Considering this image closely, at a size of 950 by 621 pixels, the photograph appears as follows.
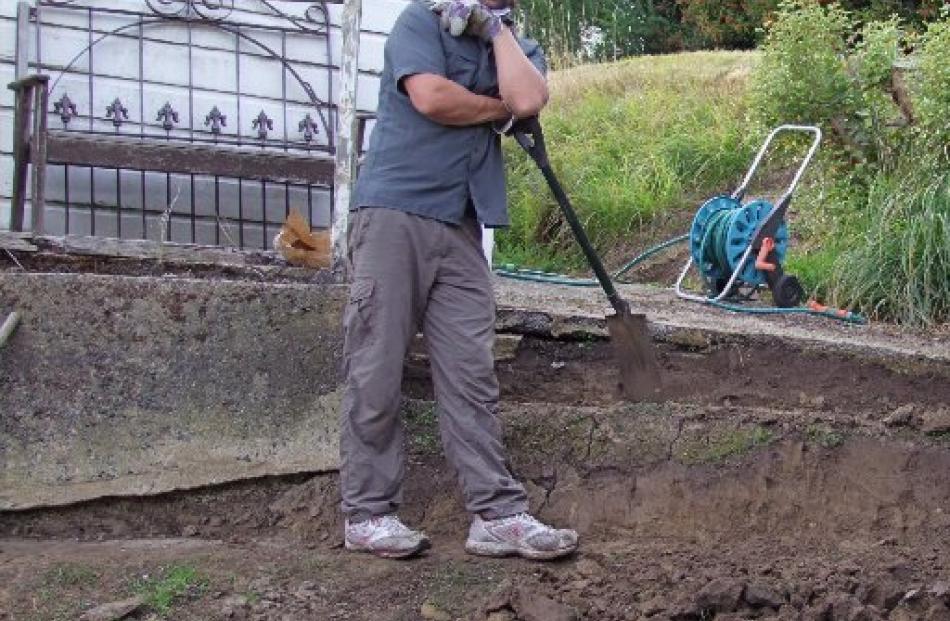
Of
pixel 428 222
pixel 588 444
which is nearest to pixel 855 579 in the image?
pixel 588 444

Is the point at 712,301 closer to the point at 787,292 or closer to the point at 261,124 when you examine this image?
the point at 787,292

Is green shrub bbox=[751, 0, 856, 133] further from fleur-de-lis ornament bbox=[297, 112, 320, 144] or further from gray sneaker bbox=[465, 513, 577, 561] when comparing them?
gray sneaker bbox=[465, 513, 577, 561]

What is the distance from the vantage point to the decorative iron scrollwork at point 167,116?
7.75 metres

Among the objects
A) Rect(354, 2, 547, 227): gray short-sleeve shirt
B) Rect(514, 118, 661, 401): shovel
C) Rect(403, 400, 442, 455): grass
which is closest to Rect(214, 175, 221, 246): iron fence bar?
Rect(403, 400, 442, 455): grass

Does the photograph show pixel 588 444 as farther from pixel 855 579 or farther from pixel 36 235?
pixel 36 235

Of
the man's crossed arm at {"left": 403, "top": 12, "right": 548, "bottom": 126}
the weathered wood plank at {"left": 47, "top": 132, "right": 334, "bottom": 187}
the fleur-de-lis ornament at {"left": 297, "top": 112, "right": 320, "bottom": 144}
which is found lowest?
the weathered wood plank at {"left": 47, "top": 132, "right": 334, "bottom": 187}

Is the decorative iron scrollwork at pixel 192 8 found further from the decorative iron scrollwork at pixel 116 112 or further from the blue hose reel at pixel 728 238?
the blue hose reel at pixel 728 238

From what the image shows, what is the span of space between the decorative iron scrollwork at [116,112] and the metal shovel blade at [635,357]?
3064 mm

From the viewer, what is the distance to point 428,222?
16.5 feet

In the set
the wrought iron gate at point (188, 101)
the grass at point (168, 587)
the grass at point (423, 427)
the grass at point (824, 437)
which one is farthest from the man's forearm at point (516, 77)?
the wrought iron gate at point (188, 101)

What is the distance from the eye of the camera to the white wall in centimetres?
764

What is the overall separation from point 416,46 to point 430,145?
315mm

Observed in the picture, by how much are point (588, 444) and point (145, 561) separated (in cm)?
161

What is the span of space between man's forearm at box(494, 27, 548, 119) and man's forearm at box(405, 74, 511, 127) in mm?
86
